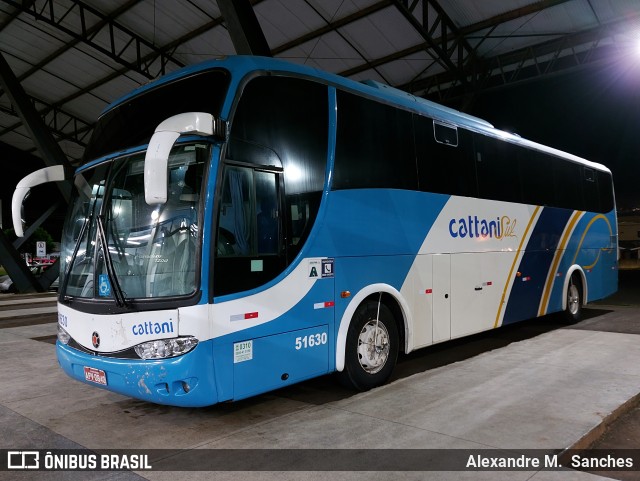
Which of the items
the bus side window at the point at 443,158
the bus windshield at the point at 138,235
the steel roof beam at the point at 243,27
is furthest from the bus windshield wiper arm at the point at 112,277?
the steel roof beam at the point at 243,27

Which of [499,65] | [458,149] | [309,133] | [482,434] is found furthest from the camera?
[499,65]

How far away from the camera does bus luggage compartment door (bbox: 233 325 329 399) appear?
4.38 meters

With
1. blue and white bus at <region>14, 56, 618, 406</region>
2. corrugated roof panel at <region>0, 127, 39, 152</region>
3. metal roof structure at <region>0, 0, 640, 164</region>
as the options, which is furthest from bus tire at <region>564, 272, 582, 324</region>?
corrugated roof panel at <region>0, 127, 39, 152</region>

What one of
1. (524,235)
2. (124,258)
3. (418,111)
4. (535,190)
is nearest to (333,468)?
(124,258)

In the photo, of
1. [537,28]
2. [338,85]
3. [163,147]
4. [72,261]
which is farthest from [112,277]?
[537,28]

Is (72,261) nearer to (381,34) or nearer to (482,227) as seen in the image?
(482,227)

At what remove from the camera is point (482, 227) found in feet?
24.7

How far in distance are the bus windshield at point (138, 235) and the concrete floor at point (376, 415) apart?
129cm

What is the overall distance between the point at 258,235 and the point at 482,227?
4168mm

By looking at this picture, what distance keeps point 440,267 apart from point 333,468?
3537 millimetres

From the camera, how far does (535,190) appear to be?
29.1 feet

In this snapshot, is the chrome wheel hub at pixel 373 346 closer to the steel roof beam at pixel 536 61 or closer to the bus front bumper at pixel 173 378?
the bus front bumper at pixel 173 378

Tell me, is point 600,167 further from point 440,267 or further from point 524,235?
point 440,267

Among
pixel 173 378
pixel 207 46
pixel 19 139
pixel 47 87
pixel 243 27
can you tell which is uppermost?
pixel 47 87
